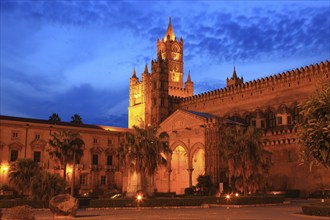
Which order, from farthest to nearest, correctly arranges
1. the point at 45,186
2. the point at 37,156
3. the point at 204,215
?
the point at 37,156 < the point at 45,186 < the point at 204,215

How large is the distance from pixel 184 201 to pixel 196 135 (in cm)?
2068

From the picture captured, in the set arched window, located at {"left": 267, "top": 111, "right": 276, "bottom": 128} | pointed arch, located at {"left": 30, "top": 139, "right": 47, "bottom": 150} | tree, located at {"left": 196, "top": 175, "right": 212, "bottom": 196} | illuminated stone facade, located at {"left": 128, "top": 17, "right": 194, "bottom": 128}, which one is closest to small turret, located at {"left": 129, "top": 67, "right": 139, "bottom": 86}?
illuminated stone facade, located at {"left": 128, "top": 17, "right": 194, "bottom": 128}

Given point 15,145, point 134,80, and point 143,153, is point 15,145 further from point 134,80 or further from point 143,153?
point 134,80

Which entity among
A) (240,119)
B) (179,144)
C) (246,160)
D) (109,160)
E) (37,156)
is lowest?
(246,160)

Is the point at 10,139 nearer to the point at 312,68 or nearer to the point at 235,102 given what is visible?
the point at 235,102

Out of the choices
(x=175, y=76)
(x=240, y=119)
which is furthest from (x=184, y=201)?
(x=175, y=76)

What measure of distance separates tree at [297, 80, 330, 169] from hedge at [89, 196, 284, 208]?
1042 centimetres

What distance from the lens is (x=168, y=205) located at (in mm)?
32281

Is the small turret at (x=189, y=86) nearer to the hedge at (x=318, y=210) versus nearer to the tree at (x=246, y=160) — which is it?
the tree at (x=246, y=160)

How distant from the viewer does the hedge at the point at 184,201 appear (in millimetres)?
31484

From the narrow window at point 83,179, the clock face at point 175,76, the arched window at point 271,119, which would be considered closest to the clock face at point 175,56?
the clock face at point 175,76

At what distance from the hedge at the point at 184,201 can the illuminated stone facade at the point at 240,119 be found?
12.2 m

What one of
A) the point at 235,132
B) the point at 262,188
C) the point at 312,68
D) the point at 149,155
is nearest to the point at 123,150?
the point at 149,155

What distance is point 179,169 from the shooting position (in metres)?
57.7
